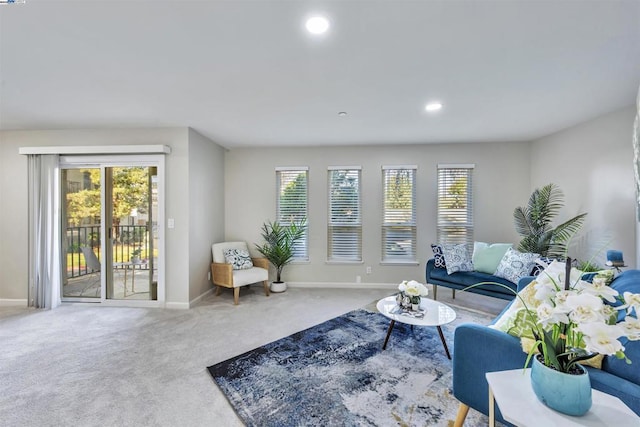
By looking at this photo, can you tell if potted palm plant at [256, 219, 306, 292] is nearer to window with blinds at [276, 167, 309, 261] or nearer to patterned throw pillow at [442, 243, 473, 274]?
window with blinds at [276, 167, 309, 261]

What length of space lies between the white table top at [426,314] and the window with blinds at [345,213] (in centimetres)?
182

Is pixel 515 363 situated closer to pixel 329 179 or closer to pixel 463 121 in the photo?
pixel 463 121

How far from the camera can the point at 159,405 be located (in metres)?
1.79

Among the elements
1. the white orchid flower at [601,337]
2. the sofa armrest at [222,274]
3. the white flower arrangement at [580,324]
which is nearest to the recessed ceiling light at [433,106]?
the white flower arrangement at [580,324]

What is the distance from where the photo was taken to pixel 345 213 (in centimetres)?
455

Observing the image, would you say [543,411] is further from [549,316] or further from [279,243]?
[279,243]

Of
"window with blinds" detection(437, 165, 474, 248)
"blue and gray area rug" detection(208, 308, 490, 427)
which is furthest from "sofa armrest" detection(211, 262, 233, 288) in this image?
"window with blinds" detection(437, 165, 474, 248)

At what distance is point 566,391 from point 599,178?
3.36 metres

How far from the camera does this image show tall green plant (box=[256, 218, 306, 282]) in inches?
168

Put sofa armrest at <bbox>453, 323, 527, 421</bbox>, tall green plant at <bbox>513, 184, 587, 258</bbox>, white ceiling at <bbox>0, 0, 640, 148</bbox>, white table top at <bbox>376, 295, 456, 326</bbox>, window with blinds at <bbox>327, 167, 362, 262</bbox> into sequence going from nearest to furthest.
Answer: sofa armrest at <bbox>453, 323, 527, 421</bbox>, white ceiling at <bbox>0, 0, 640, 148</bbox>, white table top at <bbox>376, 295, 456, 326</bbox>, tall green plant at <bbox>513, 184, 587, 258</bbox>, window with blinds at <bbox>327, 167, 362, 262</bbox>

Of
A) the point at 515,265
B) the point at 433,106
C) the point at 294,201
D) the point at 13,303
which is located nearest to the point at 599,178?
the point at 515,265

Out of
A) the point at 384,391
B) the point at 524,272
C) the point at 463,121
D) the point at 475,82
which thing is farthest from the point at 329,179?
the point at 384,391

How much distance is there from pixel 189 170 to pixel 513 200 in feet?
16.2

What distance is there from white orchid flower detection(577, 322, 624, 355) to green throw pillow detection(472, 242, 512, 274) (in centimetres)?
295
